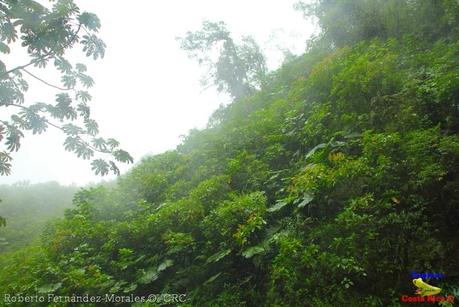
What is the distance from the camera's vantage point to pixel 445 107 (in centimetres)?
579

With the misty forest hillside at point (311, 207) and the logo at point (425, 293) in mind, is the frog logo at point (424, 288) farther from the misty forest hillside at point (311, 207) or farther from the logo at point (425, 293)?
the misty forest hillside at point (311, 207)

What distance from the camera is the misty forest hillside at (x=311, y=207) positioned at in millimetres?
4184

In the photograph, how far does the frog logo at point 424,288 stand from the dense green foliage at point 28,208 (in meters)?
12.9

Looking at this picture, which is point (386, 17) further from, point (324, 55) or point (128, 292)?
point (128, 292)

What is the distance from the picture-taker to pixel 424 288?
354cm

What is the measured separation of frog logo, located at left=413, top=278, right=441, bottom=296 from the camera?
11.4 ft

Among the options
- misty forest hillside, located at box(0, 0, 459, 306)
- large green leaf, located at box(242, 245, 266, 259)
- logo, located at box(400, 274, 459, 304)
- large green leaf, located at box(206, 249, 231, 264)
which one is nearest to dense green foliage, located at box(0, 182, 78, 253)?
misty forest hillside, located at box(0, 0, 459, 306)

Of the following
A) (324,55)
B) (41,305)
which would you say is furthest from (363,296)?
(324,55)

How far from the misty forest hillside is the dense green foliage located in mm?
4394

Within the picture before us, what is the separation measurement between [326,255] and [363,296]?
0.68 meters

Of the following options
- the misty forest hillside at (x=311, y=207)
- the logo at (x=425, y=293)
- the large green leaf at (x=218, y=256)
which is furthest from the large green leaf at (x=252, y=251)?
the logo at (x=425, y=293)

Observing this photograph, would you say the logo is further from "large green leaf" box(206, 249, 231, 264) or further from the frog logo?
"large green leaf" box(206, 249, 231, 264)

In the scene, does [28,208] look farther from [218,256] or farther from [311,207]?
[311,207]

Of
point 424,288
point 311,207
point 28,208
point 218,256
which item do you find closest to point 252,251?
point 218,256
